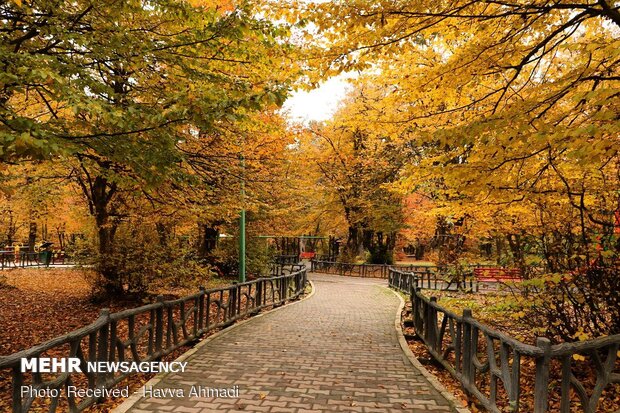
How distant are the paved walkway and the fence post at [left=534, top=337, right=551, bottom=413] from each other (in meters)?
1.31

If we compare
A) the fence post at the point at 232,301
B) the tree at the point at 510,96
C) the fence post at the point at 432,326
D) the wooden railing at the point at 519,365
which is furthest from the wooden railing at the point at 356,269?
the wooden railing at the point at 519,365

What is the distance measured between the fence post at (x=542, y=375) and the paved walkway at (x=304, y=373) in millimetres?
1311

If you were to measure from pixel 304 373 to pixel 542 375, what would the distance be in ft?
11.3

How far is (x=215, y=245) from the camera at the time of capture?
22672 millimetres

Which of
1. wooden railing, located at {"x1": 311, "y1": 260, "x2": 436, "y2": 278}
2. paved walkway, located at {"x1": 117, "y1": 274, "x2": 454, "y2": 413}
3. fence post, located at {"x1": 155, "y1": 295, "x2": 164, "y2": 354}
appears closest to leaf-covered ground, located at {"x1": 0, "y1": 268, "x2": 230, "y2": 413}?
fence post, located at {"x1": 155, "y1": 295, "x2": 164, "y2": 354}

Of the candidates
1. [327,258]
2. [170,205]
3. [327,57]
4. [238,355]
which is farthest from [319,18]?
[327,258]

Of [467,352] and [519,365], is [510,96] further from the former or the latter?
[519,365]

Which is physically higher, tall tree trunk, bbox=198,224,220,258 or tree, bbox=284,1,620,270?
tree, bbox=284,1,620,270

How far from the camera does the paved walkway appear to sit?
5.06 meters

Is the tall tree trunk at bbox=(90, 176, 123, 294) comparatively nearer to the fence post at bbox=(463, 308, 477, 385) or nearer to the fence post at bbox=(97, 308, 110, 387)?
the fence post at bbox=(97, 308, 110, 387)

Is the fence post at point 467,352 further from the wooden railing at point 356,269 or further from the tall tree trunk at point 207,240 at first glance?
the wooden railing at point 356,269

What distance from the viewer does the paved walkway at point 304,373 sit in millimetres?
5059

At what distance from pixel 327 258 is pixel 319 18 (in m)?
34.4

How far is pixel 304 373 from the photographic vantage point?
638 centimetres
